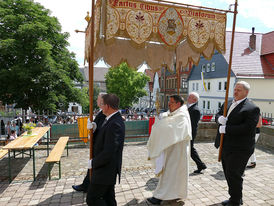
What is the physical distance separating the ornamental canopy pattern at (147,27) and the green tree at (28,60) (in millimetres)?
11700

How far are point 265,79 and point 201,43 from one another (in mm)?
23118

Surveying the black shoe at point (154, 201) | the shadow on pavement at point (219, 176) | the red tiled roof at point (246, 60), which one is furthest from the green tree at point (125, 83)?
the black shoe at point (154, 201)

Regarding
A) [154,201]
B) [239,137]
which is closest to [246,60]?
[239,137]

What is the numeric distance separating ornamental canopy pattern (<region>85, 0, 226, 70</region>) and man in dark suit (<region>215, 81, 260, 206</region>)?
5.62 feet

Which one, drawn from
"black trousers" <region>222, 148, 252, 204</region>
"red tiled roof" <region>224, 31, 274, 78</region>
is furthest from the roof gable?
"black trousers" <region>222, 148, 252, 204</region>

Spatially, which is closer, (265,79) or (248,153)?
(248,153)

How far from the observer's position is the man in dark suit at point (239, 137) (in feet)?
10.8

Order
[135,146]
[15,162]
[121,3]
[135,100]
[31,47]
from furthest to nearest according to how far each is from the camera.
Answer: [135,100]
[31,47]
[135,146]
[15,162]
[121,3]

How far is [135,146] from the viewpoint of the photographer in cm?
829

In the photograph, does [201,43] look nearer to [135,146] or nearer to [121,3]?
[121,3]

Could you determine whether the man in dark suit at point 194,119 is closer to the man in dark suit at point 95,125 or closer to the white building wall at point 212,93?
the man in dark suit at point 95,125

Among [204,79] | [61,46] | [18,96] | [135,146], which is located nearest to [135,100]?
[204,79]

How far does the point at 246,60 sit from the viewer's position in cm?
2438

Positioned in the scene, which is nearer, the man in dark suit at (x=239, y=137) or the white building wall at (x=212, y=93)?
the man in dark suit at (x=239, y=137)
